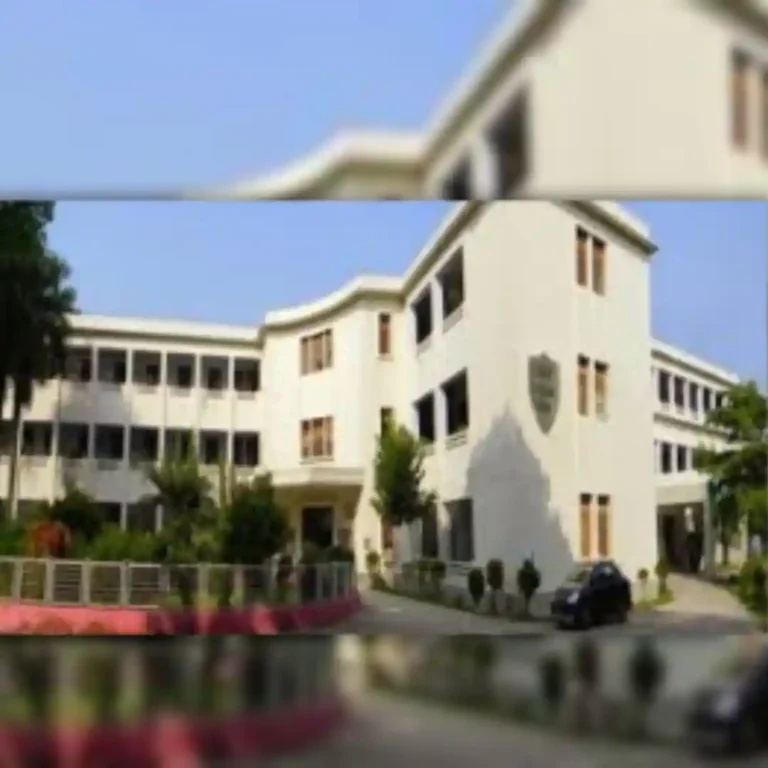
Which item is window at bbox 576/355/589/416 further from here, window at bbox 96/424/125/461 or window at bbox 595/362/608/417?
window at bbox 96/424/125/461

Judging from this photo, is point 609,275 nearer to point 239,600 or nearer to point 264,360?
point 264,360

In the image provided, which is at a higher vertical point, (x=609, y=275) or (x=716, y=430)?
(x=609, y=275)

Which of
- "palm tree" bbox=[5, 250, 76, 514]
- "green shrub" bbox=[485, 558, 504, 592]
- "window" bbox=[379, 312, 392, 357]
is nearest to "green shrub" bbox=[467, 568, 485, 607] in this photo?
"green shrub" bbox=[485, 558, 504, 592]

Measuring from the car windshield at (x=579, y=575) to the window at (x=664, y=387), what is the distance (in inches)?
10.1

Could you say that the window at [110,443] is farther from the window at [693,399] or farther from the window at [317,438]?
the window at [693,399]

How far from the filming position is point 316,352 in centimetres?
143

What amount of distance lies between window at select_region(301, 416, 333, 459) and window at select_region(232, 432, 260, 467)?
0.07 metres

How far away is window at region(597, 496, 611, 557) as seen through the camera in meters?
1.44

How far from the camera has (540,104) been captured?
5.08 ft

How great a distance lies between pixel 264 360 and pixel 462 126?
464 mm

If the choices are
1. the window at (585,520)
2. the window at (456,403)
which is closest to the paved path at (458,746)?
the window at (585,520)

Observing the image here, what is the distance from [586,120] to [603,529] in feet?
1.93

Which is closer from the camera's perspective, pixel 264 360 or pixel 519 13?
pixel 264 360

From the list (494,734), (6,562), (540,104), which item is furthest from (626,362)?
(6,562)
